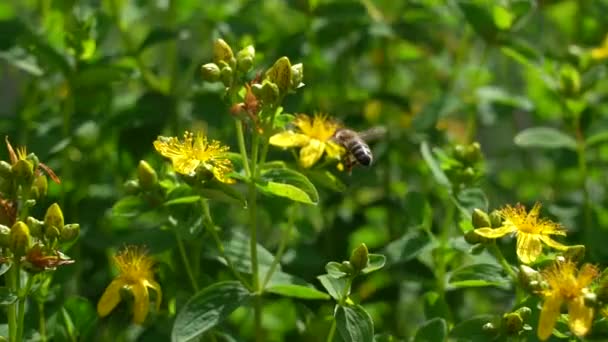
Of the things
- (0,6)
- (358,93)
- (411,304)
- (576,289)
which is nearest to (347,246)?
(411,304)

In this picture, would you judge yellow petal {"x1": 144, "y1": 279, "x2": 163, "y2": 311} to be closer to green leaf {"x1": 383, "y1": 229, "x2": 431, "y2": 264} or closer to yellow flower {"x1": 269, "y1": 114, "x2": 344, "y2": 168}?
yellow flower {"x1": 269, "y1": 114, "x2": 344, "y2": 168}

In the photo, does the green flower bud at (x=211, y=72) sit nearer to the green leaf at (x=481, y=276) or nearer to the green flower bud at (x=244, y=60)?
the green flower bud at (x=244, y=60)

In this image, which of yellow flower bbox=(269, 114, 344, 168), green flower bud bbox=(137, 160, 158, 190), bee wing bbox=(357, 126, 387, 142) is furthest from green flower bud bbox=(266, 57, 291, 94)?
bee wing bbox=(357, 126, 387, 142)

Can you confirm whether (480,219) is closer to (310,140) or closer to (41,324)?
(310,140)

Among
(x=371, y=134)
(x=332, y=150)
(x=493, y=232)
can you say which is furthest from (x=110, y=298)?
(x=371, y=134)

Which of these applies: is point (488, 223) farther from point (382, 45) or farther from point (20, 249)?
point (382, 45)
